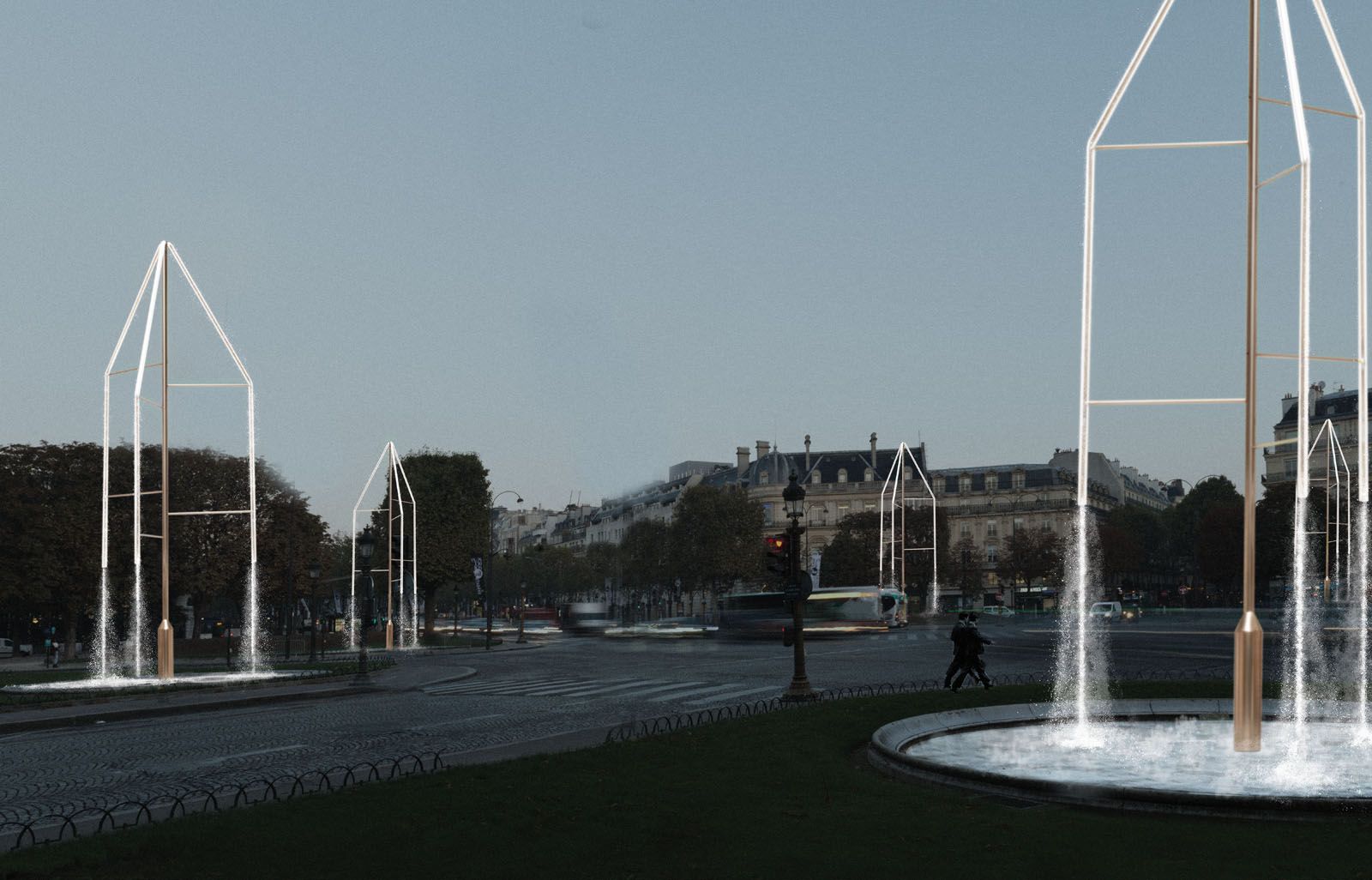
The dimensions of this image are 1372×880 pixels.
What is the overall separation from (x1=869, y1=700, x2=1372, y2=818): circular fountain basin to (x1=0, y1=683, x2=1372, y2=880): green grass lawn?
0.25 m

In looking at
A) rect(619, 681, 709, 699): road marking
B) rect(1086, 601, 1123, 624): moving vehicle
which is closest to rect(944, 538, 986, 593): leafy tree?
rect(1086, 601, 1123, 624): moving vehicle

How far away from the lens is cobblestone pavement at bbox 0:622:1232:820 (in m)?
16.0

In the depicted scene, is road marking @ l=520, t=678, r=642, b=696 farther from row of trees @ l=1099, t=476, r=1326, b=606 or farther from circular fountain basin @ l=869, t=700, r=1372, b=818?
row of trees @ l=1099, t=476, r=1326, b=606

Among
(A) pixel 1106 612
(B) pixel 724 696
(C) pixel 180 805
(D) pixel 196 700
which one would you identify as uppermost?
(C) pixel 180 805

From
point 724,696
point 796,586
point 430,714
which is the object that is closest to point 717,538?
point 724,696

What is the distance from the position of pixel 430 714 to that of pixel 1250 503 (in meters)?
15.9

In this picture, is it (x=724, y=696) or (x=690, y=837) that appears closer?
(x=690, y=837)

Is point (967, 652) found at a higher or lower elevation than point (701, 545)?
higher

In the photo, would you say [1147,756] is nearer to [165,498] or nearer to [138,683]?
[165,498]

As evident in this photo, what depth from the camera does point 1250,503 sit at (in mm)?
14195

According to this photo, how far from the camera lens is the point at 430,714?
79.5ft

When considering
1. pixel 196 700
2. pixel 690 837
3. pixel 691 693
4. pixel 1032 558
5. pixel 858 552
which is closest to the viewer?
pixel 690 837

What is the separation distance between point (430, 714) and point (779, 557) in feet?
24.8

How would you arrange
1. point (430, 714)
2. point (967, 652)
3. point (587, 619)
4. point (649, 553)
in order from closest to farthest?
point (430, 714)
point (967, 652)
point (587, 619)
point (649, 553)
